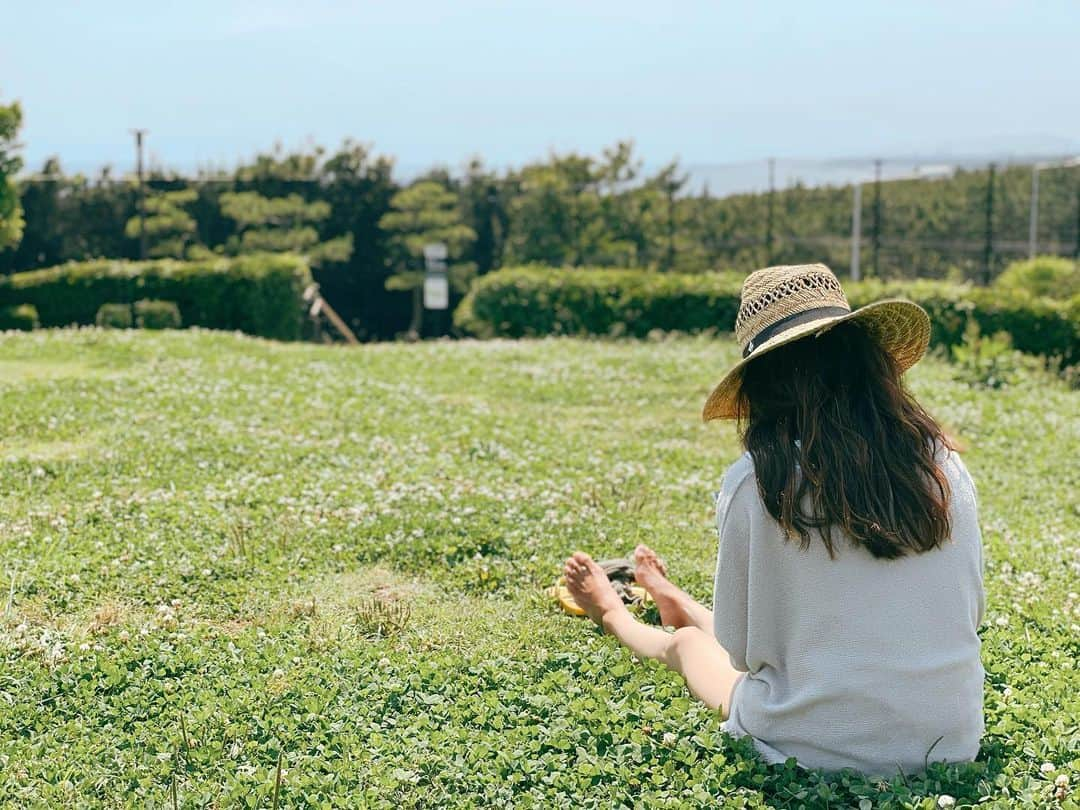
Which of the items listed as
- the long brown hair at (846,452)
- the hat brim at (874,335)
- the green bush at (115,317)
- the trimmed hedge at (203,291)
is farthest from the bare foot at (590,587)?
the green bush at (115,317)

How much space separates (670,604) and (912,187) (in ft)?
86.7

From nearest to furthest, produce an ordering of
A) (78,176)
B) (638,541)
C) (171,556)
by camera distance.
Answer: (171,556), (638,541), (78,176)

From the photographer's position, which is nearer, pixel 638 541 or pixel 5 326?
pixel 638 541

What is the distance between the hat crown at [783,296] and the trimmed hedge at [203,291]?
1576 cm

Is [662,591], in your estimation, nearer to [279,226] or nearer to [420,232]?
[420,232]

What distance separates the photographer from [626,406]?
10273mm

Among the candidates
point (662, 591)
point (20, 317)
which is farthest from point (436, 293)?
point (662, 591)

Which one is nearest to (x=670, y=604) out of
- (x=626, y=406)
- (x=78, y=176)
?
(x=626, y=406)

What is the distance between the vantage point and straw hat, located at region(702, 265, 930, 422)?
3162 millimetres

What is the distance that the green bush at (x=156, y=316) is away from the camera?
17812 millimetres

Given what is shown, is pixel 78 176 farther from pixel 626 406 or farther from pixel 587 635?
pixel 587 635

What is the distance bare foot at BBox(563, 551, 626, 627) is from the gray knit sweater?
134cm

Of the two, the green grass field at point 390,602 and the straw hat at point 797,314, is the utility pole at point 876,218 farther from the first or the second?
the straw hat at point 797,314

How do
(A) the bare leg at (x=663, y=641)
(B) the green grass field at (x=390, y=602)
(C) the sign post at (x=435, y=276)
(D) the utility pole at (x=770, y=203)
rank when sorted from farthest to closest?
(D) the utility pole at (x=770, y=203)
(C) the sign post at (x=435, y=276)
(A) the bare leg at (x=663, y=641)
(B) the green grass field at (x=390, y=602)
